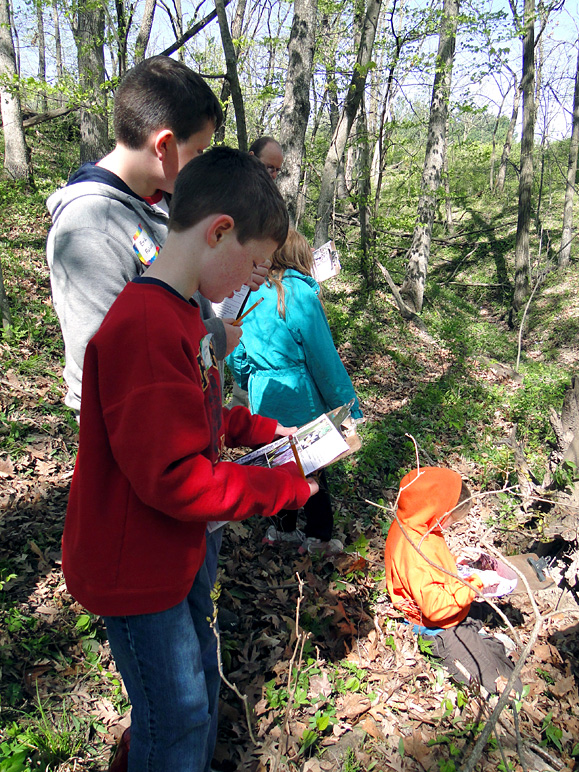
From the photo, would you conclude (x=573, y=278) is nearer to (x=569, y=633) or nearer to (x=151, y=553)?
(x=569, y=633)

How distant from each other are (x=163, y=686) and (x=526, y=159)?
40.6 feet

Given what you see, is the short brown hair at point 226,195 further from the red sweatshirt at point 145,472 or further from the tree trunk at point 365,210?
the tree trunk at point 365,210

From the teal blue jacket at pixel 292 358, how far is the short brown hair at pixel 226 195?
1.51 m

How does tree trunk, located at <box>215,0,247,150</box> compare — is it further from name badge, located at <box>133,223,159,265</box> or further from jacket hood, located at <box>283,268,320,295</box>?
name badge, located at <box>133,223,159,265</box>

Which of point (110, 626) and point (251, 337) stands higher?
point (251, 337)

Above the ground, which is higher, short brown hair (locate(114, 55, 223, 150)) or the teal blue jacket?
short brown hair (locate(114, 55, 223, 150))

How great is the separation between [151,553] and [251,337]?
2.02 m

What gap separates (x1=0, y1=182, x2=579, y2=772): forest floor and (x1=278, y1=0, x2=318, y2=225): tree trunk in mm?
2999

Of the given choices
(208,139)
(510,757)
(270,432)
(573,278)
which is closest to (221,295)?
(270,432)

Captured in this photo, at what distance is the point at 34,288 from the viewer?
658 cm

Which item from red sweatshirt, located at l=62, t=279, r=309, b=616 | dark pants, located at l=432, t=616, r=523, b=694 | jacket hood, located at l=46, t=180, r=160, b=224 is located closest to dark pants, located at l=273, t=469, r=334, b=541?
dark pants, located at l=432, t=616, r=523, b=694

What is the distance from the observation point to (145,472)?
3.74 feet

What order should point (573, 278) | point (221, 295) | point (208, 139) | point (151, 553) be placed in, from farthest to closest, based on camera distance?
point (573, 278)
point (208, 139)
point (221, 295)
point (151, 553)

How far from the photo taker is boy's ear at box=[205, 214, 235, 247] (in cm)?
132
